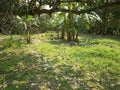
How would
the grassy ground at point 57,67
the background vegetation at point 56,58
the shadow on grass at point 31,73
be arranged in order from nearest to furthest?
1. the background vegetation at point 56,58
2. the shadow on grass at point 31,73
3. the grassy ground at point 57,67

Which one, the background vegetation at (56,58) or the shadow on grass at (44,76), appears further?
the shadow on grass at (44,76)

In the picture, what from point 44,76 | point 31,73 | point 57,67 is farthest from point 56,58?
point 44,76

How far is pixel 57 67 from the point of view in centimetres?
875

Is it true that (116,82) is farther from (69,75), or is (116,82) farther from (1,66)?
(1,66)

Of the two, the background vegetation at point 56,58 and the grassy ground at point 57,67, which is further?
the grassy ground at point 57,67

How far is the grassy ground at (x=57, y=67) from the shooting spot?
7.43 m

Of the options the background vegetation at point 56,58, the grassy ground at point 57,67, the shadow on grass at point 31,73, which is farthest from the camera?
the grassy ground at point 57,67

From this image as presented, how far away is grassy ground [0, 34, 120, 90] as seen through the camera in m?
7.43

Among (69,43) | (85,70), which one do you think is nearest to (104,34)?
Result: (69,43)

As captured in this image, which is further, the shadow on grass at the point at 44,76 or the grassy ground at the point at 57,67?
the grassy ground at the point at 57,67

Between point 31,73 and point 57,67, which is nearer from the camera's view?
point 31,73

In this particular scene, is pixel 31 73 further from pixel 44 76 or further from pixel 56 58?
pixel 56 58

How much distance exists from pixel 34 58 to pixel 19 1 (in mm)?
3935

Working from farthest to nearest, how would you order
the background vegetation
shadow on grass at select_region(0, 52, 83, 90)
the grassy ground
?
the grassy ground
shadow on grass at select_region(0, 52, 83, 90)
the background vegetation
